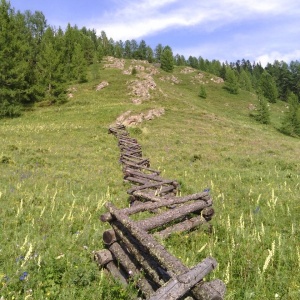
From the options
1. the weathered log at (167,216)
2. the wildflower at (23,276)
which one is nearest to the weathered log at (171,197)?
the weathered log at (167,216)

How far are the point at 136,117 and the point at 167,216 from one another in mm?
27988

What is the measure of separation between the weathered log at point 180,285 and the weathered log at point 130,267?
3.38 feet

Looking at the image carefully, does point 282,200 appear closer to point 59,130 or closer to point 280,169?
point 280,169

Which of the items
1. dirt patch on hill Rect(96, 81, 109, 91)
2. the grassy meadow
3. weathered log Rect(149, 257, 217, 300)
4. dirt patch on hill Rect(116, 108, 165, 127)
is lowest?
the grassy meadow

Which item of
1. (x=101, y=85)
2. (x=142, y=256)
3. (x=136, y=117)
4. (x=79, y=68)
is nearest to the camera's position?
(x=142, y=256)

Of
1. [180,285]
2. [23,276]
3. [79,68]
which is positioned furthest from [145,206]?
[79,68]

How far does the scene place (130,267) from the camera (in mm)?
4980

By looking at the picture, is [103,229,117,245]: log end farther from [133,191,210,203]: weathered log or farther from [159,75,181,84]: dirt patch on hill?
[159,75,181,84]: dirt patch on hill

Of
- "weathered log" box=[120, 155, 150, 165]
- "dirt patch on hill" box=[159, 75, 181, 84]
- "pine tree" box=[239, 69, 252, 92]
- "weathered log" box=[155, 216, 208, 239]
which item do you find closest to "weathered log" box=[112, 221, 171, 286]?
"weathered log" box=[155, 216, 208, 239]

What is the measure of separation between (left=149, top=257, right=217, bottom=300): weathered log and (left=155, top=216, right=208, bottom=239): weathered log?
2358 mm

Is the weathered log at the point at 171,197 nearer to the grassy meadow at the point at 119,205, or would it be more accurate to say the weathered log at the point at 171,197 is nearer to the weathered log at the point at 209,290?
the grassy meadow at the point at 119,205

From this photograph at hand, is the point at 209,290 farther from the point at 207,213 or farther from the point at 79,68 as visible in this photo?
the point at 79,68

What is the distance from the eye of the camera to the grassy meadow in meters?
4.80

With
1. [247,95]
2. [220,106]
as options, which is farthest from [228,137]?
[247,95]
